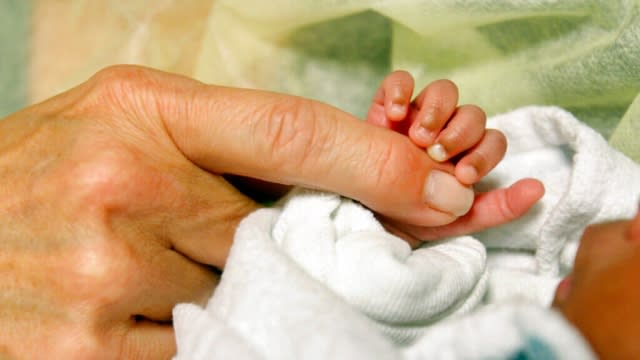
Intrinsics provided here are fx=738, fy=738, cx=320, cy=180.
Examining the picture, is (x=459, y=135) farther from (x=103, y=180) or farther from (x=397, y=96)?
(x=103, y=180)

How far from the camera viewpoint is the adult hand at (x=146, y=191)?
0.67 meters

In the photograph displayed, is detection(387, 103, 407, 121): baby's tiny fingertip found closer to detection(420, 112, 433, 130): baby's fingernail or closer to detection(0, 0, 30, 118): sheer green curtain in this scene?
detection(420, 112, 433, 130): baby's fingernail

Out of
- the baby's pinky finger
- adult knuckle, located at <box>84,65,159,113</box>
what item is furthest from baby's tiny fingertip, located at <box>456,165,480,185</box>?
adult knuckle, located at <box>84,65,159,113</box>

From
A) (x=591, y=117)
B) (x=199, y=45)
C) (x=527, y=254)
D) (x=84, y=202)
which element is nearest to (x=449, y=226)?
(x=527, y=254)

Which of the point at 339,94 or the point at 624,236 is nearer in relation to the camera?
the point at 624,236

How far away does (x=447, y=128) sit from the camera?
0.71 metres

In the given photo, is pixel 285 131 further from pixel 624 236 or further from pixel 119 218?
pixel 624 236

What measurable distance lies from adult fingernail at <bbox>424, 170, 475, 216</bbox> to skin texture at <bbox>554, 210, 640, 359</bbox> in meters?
0.12

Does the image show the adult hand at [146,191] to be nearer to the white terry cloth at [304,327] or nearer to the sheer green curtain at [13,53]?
the white terry cloth at [304,327]

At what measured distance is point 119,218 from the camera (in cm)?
69

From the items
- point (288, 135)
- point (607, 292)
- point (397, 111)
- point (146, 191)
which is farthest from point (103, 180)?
point (607, 292)

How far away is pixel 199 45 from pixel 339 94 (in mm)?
204

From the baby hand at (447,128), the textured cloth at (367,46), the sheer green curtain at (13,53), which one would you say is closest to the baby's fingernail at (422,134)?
the baby hand at (447,128)

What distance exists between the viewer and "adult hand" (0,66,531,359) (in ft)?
2.20
